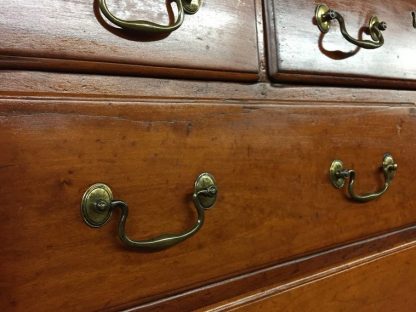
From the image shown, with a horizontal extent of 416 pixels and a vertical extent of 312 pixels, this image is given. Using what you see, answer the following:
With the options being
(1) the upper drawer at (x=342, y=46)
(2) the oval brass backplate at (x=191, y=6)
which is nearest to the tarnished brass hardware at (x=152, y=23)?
(2) the oval brass backplate at (x=191, y=6)

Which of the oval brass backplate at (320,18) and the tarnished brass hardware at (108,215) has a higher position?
the oval brass backplate at (320,18)

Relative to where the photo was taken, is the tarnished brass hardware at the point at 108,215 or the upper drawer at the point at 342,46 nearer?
the tarnished brass hardware at the point at 108,215

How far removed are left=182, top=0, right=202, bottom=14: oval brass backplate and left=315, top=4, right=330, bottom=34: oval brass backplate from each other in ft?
0.53

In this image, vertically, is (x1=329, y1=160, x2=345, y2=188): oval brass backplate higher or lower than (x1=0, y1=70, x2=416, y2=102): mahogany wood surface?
lower

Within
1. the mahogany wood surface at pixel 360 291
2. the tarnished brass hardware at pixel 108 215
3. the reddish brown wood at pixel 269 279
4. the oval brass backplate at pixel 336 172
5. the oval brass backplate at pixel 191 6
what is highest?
the oval brass backplate at pixel 191 6

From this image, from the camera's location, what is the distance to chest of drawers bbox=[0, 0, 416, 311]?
34 cm

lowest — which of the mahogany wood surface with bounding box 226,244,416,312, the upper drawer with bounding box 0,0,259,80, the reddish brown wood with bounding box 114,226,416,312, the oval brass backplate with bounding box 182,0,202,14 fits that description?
the mahogany wood surface with bounding box 226,244,416,312

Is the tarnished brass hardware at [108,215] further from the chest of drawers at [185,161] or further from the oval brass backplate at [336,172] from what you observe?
the oval brass backplate at [336,172]

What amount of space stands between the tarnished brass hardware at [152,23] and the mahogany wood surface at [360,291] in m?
0.27

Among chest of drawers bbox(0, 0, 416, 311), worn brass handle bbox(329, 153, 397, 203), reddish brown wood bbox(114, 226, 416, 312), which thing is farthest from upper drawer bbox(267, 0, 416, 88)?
reddish brown wood bbox(114, 226, 416, 312)

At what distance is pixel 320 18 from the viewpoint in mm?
505

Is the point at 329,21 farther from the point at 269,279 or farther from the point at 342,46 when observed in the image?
the point at 269,279

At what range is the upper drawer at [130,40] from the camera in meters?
0.34

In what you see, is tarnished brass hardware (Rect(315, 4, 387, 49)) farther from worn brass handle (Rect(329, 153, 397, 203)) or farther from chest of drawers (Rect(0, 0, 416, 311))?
worn brass handle (Rect(329, 153, 397, 203))
